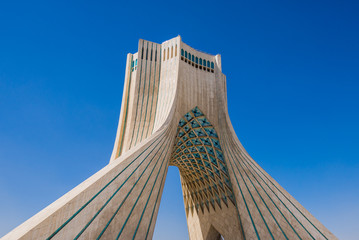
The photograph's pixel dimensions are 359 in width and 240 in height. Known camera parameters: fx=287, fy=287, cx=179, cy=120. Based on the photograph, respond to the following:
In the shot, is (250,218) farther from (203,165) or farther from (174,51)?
(174,51)

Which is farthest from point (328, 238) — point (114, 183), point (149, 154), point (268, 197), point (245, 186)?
point (114, 183)

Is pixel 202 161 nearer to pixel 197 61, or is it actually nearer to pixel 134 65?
pixel 197 61

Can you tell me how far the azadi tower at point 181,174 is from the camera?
8.70m

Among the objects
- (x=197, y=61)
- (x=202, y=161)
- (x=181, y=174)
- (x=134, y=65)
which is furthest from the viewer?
(x=181, y=174)

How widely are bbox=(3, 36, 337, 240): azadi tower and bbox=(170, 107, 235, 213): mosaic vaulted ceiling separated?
0.22 feet

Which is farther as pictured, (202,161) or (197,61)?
(202,161)

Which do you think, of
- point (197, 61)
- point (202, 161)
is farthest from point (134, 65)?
point (202, 161)

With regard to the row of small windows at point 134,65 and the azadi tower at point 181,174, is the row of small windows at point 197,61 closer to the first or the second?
the azadi tower at point 181,174

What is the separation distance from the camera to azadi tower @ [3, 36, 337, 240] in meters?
8.70

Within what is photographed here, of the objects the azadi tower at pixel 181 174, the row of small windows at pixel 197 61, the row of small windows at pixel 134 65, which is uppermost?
the row of small windows at pixel 197 61

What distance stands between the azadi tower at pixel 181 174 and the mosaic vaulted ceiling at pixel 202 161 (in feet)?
0.22

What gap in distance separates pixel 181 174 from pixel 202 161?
12.5 ft

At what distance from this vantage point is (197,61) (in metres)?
18.5

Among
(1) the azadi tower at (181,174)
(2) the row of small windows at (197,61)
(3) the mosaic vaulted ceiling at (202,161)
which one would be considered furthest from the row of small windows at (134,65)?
(3) the mosaic vaulted ceiling at (202,161)
